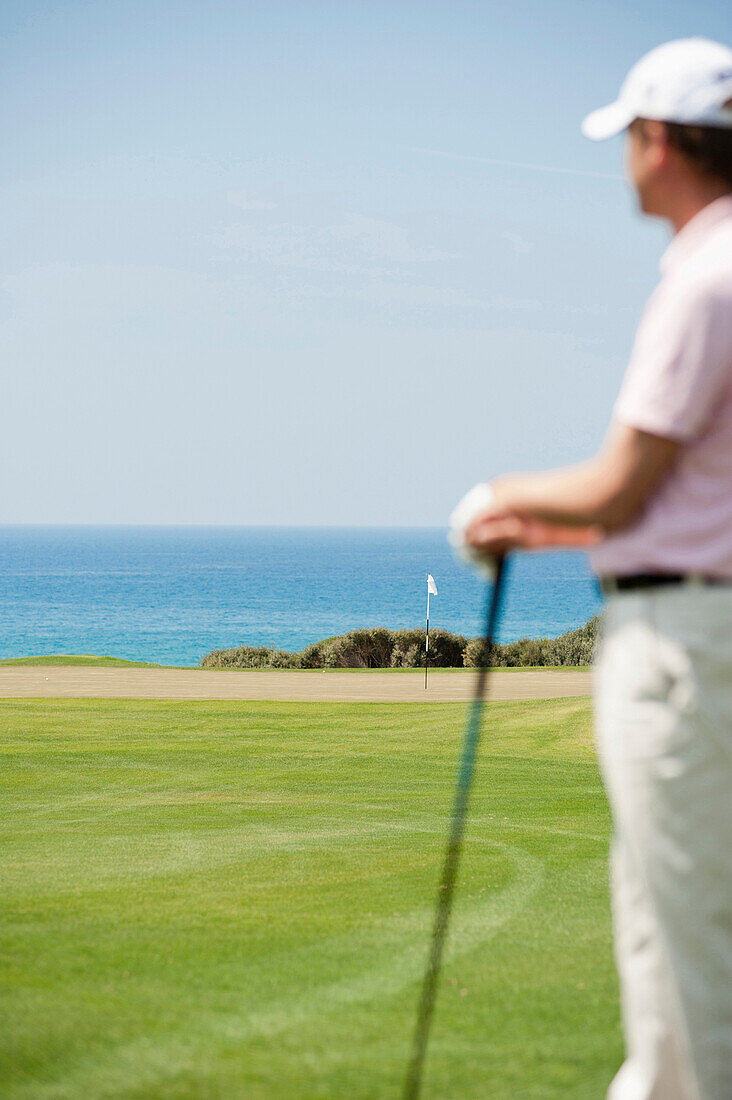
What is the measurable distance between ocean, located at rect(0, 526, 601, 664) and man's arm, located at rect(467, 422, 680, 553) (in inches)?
1287

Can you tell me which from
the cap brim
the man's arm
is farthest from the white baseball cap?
the man's arm

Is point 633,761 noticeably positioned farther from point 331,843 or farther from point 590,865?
point 331,843

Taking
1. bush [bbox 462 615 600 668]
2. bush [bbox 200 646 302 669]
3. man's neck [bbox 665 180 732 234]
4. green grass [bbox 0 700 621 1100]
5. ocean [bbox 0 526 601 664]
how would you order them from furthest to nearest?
ocean [bbox 0 526 601 664] → bush [bbox 200 646 302 669] → bush [bbox 462 615 600 668] → green grass [bbox 0 700 621 1100] → man's neck [bbox 665 180 732 234]

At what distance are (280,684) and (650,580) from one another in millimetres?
15072

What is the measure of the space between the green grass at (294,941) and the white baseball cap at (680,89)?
1.75 m

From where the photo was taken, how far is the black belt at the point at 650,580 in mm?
1613

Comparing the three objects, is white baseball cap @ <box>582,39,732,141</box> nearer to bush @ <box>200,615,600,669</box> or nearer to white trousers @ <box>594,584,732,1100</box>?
white trousers @ <box>594,584,732,1100</box>

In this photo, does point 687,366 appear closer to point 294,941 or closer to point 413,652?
point 294,941

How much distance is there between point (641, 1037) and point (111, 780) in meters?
6.67

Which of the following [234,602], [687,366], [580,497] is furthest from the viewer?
[234,602]

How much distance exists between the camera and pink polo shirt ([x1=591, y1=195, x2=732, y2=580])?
1.57 m

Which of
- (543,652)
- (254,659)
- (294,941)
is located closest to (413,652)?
(543,652)

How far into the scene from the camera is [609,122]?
→ 1.77m

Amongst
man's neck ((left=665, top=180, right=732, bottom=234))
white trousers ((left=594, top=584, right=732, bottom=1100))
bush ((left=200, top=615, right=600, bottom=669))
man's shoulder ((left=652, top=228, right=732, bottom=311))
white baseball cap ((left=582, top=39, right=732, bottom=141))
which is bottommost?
bush ((left=200, top=615, right=600, bottom=669))
